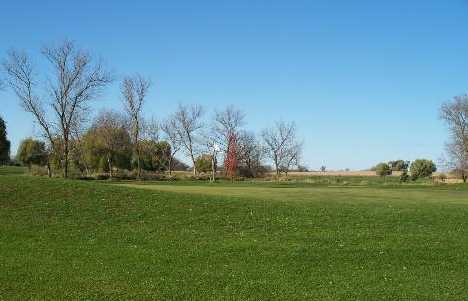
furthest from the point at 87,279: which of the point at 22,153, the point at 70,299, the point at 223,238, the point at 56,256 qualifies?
the point at 22,153

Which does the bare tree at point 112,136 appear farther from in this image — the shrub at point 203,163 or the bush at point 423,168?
the bush at point 423,168

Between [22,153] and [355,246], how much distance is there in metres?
93.0

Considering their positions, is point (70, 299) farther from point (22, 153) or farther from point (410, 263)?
point (22, 153)

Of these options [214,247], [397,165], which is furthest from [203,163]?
[214,247]

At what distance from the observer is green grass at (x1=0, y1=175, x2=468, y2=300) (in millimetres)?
9734

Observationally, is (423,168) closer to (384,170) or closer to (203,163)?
(384,170)

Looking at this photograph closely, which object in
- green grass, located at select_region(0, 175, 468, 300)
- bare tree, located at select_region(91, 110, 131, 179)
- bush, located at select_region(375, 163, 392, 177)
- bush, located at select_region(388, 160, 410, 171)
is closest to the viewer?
green grass, located at select_region(0, 175, 468, 300)

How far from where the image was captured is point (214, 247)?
44.0 feet

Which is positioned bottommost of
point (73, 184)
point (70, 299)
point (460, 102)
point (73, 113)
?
point (70, 299)

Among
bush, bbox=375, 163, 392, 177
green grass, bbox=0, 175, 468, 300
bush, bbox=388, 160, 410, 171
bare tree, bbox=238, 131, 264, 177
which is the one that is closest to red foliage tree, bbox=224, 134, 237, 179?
bare tree, bbox=238, 131, 264, 177

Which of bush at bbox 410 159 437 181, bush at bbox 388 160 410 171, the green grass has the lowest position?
the green grass

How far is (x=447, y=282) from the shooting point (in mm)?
10492

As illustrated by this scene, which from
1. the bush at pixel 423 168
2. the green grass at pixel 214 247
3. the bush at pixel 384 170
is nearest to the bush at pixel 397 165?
the bush at pixel 384 170

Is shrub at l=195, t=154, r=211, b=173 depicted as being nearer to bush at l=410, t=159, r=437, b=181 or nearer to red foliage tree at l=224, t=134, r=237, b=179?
red foliage tree at l=224, t=134, r=237, b=179
